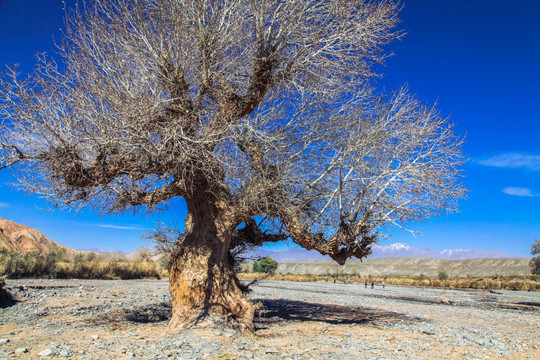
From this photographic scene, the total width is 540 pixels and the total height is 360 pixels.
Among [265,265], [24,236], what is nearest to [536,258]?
[265,265]

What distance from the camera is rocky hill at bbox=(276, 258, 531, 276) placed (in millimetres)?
65375

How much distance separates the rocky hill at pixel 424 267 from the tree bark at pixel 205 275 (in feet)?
187

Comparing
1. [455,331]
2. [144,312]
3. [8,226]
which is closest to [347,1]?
[455,331]

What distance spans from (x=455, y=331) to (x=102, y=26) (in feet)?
34.5

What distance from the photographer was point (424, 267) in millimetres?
82438

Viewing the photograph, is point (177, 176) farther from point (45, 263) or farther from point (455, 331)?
point (45, 263)

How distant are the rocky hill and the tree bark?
56.9 metres

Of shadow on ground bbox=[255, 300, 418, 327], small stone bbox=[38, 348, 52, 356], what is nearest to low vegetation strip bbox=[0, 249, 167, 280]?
shadow on ground bbox=[255, 300, 418, 327]

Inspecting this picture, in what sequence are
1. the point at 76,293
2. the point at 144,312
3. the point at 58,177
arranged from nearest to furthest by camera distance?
the point at 58,177 < the point at 144,312 < the point at 76,293

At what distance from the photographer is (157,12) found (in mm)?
7465

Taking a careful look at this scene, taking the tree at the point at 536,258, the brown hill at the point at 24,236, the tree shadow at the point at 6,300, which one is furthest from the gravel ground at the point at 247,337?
the brown hill at the point at 24,236

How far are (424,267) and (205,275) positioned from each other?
279ft

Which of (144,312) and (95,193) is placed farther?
(144,312)

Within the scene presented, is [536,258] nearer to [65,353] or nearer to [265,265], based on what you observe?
[265,265]
